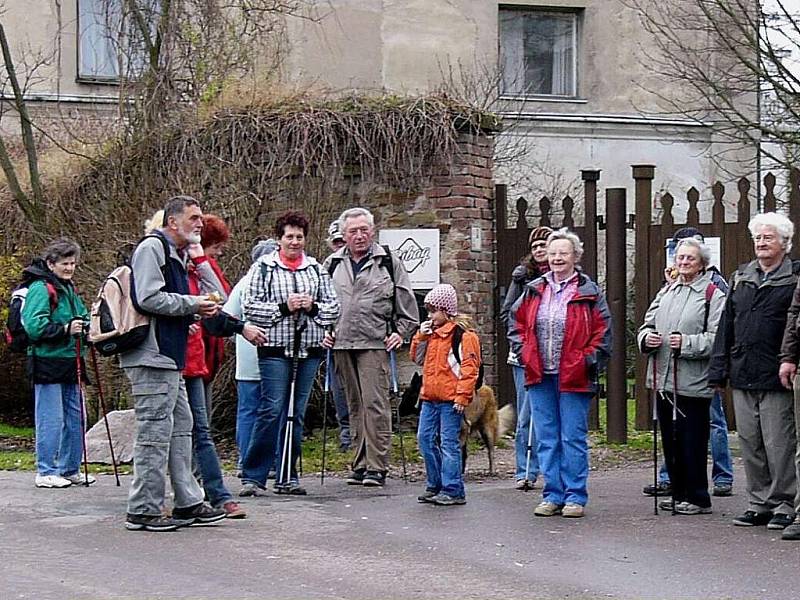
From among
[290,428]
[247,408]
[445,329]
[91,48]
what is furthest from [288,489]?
[91,48]

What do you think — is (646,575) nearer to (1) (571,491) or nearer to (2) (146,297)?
(1) (571,491)

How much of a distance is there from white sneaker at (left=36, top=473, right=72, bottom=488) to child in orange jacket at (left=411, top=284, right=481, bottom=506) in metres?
2.90

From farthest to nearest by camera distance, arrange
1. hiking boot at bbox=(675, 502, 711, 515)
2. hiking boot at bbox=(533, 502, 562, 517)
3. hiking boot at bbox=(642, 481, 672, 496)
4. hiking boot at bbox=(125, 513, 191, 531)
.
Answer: hiking boot at bbox=(642, 481, 672, 496)
hiking boot at bbox=(675, 502, 711, 515)
hiking boot at bbox=(533, 502, 562, 517)
hiking boot at bbox=(125, 513, 191, 531)

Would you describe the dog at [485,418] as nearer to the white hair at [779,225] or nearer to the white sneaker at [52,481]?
the white hair at [779,225]

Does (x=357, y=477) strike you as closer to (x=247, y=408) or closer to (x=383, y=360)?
(x=383, y=360)

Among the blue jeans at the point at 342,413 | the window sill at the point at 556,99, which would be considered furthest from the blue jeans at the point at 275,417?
the window sill at the point at 556,99

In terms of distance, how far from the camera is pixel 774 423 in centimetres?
885

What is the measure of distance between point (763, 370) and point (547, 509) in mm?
1721

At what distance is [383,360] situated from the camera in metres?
11.1

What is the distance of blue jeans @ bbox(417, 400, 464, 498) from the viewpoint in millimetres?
9844

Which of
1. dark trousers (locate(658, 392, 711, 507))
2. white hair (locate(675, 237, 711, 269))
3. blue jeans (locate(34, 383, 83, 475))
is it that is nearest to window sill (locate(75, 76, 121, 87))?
blue jeans (locate(34, 383, 83, 475))

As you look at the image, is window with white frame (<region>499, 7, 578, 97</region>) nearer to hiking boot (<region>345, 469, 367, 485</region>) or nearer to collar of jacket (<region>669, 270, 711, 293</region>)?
hiking boot (<region>345, 469, 367, 485</region>)

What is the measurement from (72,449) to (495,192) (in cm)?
536

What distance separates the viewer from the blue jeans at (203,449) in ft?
30.0
